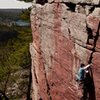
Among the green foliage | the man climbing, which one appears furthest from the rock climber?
the green foliage

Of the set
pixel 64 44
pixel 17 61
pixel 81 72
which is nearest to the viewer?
pixel 81 72

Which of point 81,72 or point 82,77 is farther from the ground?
point 81,72

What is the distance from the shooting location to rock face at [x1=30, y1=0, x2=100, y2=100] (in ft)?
42.9

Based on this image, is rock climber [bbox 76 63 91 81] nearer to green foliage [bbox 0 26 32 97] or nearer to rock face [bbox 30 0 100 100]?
rock face [bbox 30 0 100 100]

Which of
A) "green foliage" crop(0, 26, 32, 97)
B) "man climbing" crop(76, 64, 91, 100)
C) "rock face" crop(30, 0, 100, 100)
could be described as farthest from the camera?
"green foliage" crop(0, 26, 32, 97)

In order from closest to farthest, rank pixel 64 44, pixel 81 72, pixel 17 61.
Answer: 1. pixel 81 72
2. pixel 64 44
3. pixel 17 61

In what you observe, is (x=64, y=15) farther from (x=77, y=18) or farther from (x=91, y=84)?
(x=91, y=84)

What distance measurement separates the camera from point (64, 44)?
604 inches

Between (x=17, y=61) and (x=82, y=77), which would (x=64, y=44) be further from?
(x=17, y=61)

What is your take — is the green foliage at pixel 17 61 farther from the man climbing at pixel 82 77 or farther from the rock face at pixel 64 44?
the man climbing at pixel 82 77

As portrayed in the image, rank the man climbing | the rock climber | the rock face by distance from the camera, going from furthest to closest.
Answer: the rock climber, the man climbing, the rock face

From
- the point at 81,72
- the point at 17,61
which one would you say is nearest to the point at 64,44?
the point at 81,72

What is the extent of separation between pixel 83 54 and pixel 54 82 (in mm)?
4024

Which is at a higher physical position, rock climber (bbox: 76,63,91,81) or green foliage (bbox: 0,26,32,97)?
rock climber (bbox: 76,63,91,81)
